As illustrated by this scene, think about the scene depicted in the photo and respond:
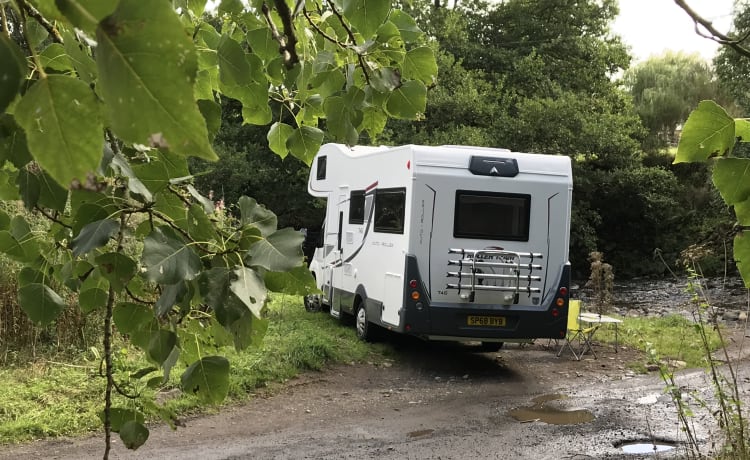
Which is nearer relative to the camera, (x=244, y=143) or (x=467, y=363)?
(x=467, y=363)

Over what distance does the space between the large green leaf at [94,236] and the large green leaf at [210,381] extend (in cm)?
25

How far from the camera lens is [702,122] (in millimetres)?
843

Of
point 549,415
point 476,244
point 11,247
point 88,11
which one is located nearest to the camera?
point 88,11

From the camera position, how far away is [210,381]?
109 cm

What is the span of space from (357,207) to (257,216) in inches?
371

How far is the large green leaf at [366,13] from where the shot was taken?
120 centimetres

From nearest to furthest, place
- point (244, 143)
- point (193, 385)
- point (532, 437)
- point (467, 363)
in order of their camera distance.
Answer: point (193, 385) < point (532, 437) < point (467, 363) < point (244, 143)

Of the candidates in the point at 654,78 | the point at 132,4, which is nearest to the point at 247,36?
the point at 132,4

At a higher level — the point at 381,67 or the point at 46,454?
the point at 381,67

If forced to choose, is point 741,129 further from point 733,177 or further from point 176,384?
point 176,384

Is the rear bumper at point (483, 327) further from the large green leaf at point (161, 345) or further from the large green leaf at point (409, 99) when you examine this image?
the large green leaf at point (161, 345)

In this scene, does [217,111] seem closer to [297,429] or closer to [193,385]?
[193,385]

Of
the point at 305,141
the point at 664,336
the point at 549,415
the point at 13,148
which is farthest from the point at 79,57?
the point at 664,336

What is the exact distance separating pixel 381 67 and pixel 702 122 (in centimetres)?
71
